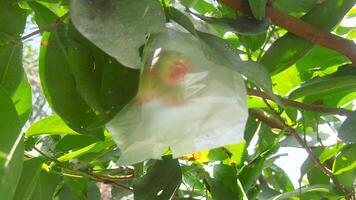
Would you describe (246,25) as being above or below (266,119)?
above

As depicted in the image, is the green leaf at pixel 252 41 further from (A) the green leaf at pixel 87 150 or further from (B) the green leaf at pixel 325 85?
(A) the green leaf at pixel 87 150

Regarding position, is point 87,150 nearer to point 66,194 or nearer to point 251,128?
point 66,194

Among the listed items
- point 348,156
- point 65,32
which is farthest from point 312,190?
point 65,32

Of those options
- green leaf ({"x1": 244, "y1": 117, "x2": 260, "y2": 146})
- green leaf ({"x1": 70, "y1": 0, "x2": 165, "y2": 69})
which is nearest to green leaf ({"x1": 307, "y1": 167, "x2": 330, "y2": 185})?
green leaf ({"x1": 244, "y1": 117, "x2": 260, "y2": 146})

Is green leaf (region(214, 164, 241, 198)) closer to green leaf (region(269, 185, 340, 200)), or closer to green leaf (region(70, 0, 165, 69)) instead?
green leaf (region(269, 185, 340, 200))

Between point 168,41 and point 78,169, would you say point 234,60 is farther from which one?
point 78,169

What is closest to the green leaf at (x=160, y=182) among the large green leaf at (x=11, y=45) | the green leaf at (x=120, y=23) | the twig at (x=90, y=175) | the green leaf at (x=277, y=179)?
the twig at (x=90, y=175)
